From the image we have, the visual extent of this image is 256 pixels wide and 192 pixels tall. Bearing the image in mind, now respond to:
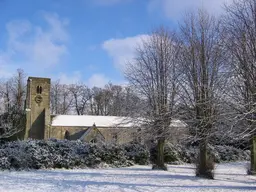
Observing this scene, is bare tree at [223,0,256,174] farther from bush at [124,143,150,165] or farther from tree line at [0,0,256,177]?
bush at [124,143,150,165]

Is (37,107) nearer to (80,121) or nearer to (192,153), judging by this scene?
(80,121)

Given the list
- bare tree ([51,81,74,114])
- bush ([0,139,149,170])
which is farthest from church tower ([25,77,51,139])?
bush ([0,139,149,170])

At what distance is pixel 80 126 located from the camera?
46219mm

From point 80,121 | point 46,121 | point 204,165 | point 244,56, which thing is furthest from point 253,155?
point 46,121

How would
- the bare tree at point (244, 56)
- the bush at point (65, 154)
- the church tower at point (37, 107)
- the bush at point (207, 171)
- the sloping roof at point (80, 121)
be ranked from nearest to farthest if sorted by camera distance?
1. the bare tree at point (244, 56)
2. the bush at point (207, 171)
3. the bush at point (65, 154)
4. the church tower at point (37, 107)
5. the sloping roof at point (80, 121)

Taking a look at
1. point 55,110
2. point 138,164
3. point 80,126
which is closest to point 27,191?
point 138,164

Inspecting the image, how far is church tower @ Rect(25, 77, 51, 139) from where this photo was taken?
151 feet

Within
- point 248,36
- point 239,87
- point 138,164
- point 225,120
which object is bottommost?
point 138,164

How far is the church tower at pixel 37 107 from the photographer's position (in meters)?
46.1

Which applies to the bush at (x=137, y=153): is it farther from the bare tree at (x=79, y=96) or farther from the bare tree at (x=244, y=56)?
the bare tree at (x=79, y=96)

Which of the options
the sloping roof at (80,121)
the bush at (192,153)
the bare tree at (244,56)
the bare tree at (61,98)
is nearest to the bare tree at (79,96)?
the bare tree at (61,98)

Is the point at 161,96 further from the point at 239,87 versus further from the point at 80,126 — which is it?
the point at 80,126

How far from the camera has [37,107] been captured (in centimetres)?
4712

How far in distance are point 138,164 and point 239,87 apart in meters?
13.9
